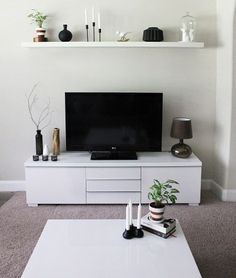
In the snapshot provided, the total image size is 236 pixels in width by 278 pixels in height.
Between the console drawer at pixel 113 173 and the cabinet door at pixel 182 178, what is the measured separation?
0.09 m

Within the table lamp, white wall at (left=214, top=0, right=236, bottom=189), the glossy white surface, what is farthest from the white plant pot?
white wall at (left=214, top=0, right=236, bottom=189)

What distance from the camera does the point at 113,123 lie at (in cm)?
384

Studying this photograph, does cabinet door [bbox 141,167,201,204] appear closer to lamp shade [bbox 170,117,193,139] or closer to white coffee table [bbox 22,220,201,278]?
lamp shade [bbox 170,117,193,139]

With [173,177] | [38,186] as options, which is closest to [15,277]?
[38,186]

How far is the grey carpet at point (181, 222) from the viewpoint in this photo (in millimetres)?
2582

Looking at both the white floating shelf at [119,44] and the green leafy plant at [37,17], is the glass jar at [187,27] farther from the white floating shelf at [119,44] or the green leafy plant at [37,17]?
the green leafy plant at [37,17]

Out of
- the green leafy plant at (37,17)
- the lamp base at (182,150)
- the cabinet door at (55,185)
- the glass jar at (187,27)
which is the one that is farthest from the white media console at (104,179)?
Answer: the green leafy plant at (37,17)

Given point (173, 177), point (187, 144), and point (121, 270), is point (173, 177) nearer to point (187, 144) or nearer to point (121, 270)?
point (187, 144)

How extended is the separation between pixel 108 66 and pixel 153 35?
61 centimetres

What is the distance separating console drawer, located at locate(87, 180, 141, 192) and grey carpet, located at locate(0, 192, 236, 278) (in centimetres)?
19

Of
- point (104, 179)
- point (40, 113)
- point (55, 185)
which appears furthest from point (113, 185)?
point (40, 113)

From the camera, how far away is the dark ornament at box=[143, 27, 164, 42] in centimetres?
375

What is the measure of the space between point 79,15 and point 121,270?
115 inches

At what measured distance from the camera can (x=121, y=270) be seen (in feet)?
6.26
